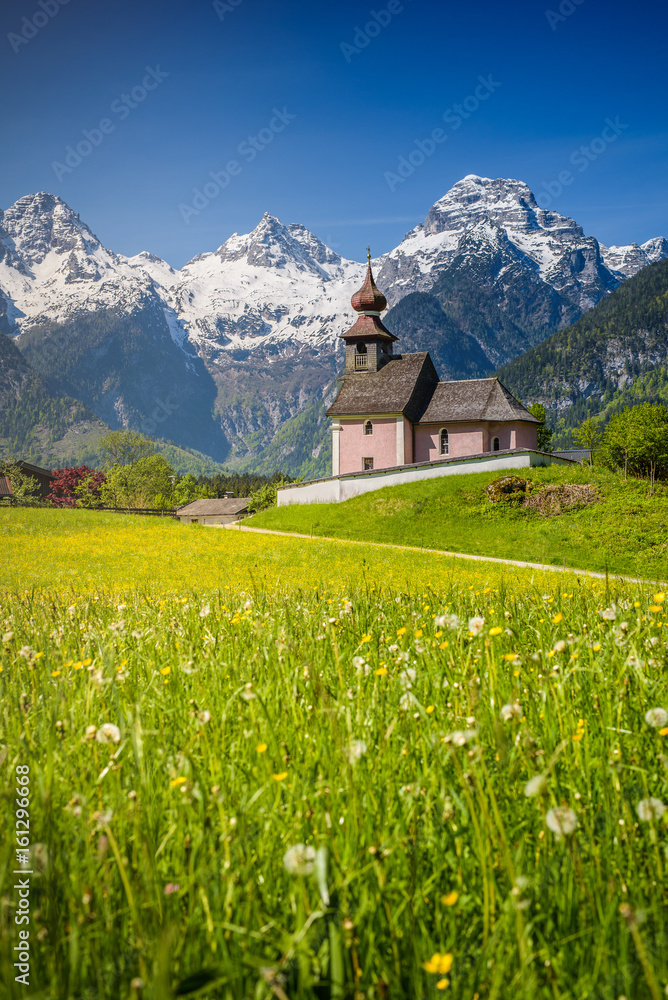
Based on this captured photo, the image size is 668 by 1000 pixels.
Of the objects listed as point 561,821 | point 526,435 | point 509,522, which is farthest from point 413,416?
point 561,821

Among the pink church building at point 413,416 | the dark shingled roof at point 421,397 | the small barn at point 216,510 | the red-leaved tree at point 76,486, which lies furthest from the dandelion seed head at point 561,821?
the small barn at point 216,510

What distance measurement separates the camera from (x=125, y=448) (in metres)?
108

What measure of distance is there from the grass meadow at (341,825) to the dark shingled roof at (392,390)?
42.7 metres

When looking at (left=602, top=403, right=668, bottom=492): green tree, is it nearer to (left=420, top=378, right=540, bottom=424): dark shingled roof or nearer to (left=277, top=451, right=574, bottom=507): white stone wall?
(left=420, top=378, right=540, bottom=424): dark shingled roof

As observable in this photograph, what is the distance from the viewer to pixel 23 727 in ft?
9.75

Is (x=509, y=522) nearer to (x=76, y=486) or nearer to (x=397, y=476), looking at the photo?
(x=397, y=476)

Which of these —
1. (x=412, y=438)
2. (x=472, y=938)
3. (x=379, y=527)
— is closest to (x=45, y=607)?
(x=472, y=938)

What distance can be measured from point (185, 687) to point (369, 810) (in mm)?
1877

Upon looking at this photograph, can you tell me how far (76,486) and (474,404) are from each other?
94895 mm

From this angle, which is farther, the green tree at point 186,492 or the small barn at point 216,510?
the green tree at point 186,492

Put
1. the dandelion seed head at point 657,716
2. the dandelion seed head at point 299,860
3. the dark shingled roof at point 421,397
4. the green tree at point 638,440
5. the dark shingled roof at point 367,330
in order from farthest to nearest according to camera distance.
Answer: the green tree at point 638,440
the dark shingled roof at point 367,330
the dark shingled roof at point 421,397
the dandelion seed head at point 657,716
the dandelion seed head at point 299,860

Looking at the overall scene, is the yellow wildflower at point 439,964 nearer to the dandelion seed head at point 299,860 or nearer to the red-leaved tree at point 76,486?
the dandelion seed head at point 299,860

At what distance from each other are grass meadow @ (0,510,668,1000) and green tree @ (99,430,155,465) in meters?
107

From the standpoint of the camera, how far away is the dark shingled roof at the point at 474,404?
43875 mm
